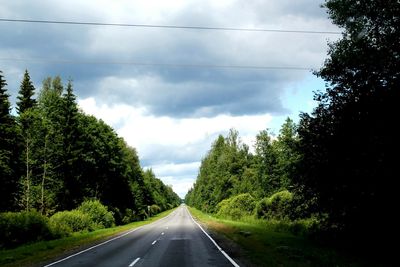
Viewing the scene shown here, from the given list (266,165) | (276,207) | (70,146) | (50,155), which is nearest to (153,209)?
(266,165)

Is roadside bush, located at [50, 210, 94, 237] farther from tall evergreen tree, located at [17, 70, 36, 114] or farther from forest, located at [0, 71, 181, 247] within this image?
tall evergreen tree, located at [17, 70, 36, 114]

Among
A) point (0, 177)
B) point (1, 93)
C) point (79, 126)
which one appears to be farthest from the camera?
point (79, 126)

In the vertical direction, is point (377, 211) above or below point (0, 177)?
below

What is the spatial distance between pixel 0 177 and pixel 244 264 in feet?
115

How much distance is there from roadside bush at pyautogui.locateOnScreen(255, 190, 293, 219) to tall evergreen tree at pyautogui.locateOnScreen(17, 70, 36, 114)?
35.1 metres

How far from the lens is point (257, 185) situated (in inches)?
2808

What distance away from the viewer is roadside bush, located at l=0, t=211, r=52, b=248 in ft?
85.7

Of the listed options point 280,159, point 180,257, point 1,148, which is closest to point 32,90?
point 1,148

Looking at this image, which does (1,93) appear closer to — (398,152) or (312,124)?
(312,124)

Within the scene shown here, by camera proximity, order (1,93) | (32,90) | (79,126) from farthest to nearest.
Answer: (32,90)
(79,126)
(1,93)

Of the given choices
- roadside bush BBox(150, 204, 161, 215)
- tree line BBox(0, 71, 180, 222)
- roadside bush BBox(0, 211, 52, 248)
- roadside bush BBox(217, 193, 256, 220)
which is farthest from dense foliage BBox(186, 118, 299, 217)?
roadside bush BBox(0, 211, 52, 248)

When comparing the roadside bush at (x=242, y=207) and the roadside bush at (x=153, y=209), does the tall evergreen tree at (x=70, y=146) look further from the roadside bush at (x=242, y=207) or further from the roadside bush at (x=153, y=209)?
the roadside bush at (x=153, y=209)

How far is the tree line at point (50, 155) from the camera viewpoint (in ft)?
146

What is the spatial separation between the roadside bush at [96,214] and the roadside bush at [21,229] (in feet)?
39.7
